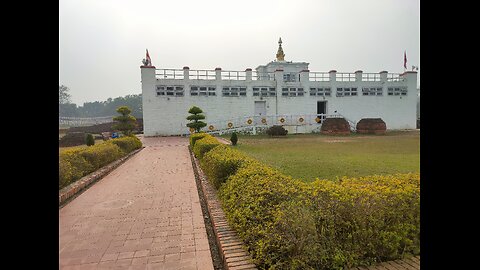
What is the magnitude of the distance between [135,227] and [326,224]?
272 cm

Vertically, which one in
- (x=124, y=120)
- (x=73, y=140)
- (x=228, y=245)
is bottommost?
(x=228, y=245)

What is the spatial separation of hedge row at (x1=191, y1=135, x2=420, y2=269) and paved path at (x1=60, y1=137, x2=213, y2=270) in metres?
0.72

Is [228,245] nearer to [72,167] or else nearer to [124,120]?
[72,167]

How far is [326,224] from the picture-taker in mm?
2707

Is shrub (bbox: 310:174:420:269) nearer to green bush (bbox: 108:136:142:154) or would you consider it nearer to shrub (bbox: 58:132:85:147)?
green bush (bbox: 108:136:142:154)

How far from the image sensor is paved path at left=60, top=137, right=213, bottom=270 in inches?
122

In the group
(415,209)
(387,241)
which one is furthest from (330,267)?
(415,209)

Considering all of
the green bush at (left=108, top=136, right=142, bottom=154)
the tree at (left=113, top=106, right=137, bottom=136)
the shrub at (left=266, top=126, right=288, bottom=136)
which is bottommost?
the green bush at (left=108, top=136, right=142, bottom=154)

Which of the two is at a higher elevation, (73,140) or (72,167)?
(73,140)

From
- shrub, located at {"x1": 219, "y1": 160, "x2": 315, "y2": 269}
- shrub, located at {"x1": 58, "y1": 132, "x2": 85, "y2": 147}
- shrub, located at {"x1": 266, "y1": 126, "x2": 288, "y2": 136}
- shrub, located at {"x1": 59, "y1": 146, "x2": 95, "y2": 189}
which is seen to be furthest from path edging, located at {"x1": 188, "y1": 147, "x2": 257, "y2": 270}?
shrub, located at {"x1": 58, "y1": 132, "x2": 85, "y2": 147}

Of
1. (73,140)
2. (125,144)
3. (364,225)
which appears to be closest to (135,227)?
(364,225)
